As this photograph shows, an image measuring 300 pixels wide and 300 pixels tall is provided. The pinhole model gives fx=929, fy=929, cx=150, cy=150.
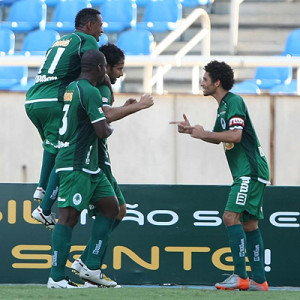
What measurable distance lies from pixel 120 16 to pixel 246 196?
688 centimetres

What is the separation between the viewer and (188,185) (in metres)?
8.46

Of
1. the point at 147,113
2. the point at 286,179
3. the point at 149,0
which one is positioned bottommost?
the point at 286,179

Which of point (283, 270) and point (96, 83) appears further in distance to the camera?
point (283, 270)

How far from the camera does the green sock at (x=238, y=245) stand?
7.03m

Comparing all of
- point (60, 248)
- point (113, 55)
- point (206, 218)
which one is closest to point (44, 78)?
point (113, 55)

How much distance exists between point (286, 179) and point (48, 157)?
3.00 meters

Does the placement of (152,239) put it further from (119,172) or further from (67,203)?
(67,203)

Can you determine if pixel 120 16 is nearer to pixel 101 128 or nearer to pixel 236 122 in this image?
pixel 236 122

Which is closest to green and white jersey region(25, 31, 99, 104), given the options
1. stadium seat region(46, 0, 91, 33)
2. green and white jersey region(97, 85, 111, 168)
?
green and white jersey region(97, 85, 111, 168)

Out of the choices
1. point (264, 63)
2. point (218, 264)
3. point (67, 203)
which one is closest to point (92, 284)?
point (67, 203)

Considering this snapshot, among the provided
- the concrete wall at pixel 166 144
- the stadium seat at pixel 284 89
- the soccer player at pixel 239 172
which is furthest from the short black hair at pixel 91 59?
the stadium seat at pixel 284 89

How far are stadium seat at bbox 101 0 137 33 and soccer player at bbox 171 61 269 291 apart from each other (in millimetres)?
6319

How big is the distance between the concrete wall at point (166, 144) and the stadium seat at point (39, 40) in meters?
3.72

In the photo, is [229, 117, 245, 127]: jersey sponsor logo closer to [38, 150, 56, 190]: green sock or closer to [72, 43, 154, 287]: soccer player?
[72, 43, 154, 287]: soccer player
